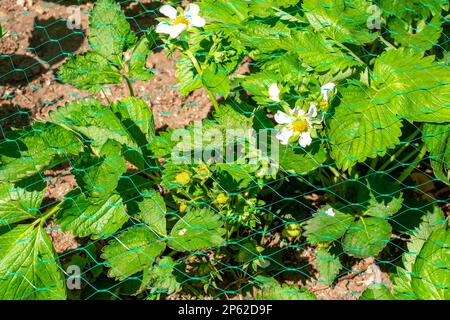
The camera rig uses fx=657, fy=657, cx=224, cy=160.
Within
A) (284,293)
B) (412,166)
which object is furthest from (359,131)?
(284,293)

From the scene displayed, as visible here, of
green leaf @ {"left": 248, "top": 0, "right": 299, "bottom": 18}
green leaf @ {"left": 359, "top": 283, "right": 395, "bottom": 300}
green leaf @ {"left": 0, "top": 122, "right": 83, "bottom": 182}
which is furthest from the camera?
green leaf @ {"left": 248, "top": 0, "right": 299, "bottom": 18}

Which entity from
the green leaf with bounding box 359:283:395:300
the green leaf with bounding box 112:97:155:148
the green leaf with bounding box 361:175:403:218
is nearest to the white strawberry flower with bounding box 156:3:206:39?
the green leaf with bounding box 112:97:155:148

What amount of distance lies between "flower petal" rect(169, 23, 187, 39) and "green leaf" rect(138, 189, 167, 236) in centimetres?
44

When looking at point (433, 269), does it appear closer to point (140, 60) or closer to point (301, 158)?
point (301, 158)

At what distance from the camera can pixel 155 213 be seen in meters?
1.79

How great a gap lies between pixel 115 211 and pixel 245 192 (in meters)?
0.37

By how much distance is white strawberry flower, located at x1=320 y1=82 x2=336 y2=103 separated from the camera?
1738 mm

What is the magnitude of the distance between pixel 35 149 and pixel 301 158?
0.74 meters

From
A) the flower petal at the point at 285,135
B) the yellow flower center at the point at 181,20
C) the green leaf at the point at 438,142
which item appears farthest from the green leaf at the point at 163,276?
the green leaf at the point at 438,142

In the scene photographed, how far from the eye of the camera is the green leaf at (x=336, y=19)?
1.84 m

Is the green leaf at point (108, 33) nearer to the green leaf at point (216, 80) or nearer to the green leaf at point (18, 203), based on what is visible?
the green leaf at point (216, 80)

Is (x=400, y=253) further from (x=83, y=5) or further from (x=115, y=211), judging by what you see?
(x=83, y=5)

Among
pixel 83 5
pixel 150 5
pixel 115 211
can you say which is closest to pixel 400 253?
pixel 115 211

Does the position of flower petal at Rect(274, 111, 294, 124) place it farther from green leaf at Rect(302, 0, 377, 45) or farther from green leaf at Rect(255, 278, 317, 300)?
green leaf at Rect(255, 278, 317, 300)
